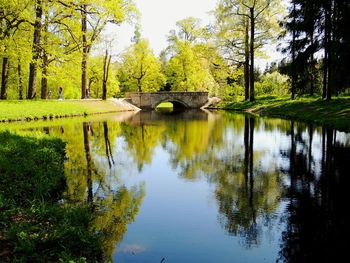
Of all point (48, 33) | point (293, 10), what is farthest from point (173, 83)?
point (48, 33)

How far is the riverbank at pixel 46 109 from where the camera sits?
26.1 metres

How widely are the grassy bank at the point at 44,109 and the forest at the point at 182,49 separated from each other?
1798 mm

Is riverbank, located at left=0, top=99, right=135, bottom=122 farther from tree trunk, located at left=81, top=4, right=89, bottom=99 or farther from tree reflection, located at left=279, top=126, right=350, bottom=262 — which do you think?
tree reflection, located at left=279, top=126, right=350, bottom=262

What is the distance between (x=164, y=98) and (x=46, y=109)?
28550 millimetres

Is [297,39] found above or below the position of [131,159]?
above

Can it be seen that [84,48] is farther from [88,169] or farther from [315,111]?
[88,169]

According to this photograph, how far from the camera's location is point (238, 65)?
46469mm

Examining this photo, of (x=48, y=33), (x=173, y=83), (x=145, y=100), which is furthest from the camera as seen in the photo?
(x=173, y=83)

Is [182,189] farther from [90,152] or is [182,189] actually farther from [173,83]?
[173,83]

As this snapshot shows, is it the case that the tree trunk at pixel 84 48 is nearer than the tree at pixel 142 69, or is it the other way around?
the tree trunk at pixel 84 48

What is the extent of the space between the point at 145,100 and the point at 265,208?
165 feet

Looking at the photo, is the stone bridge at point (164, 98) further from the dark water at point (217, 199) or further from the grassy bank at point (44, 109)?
the dark water at point (217, 199)

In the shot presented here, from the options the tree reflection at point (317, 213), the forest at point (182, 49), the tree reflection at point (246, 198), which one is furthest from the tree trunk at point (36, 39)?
the tree reflection at point (317, 213)

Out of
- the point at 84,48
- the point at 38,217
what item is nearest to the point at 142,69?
the point at 84,48
